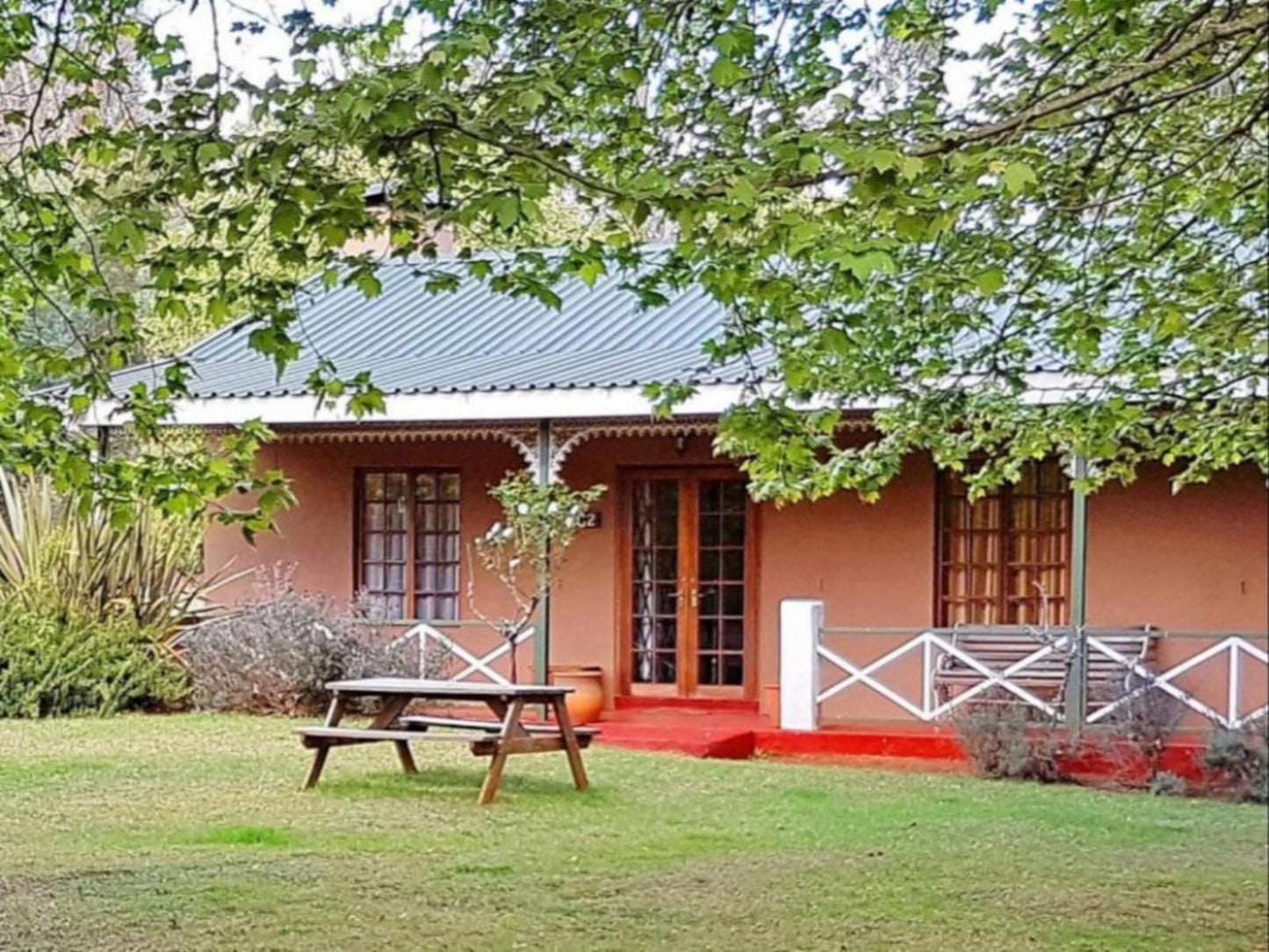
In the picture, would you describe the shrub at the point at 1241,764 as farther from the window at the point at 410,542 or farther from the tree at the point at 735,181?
the window at the point at 410,542

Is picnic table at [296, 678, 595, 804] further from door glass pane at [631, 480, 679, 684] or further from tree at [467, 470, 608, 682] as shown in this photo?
door glass pane at [631, 480, 679, 684]

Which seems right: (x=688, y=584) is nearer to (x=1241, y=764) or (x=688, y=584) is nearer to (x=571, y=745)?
(x=571, y=745)

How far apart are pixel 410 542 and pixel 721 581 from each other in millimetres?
2743

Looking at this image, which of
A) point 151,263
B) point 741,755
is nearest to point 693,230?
point 151,263

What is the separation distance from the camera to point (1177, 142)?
273 inches

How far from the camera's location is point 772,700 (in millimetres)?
12906

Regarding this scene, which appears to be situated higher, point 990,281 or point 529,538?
point 990,281

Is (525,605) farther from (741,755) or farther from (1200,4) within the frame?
(1200,4)

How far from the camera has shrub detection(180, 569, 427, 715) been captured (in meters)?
12.0

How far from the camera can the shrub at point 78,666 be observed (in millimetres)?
10352

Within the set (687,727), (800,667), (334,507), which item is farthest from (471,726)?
(334,507)

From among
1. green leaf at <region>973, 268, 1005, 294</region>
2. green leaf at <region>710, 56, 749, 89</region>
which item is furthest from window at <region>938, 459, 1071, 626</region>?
green leaf at <region>973, 268, 1005, 294</region>

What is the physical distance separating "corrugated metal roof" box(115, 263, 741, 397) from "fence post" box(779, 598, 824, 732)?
6.04ft

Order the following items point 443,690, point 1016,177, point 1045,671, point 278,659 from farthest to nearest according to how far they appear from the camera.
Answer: point 278,659 < point 1045,671 < point 443,690 < point 1016,177
